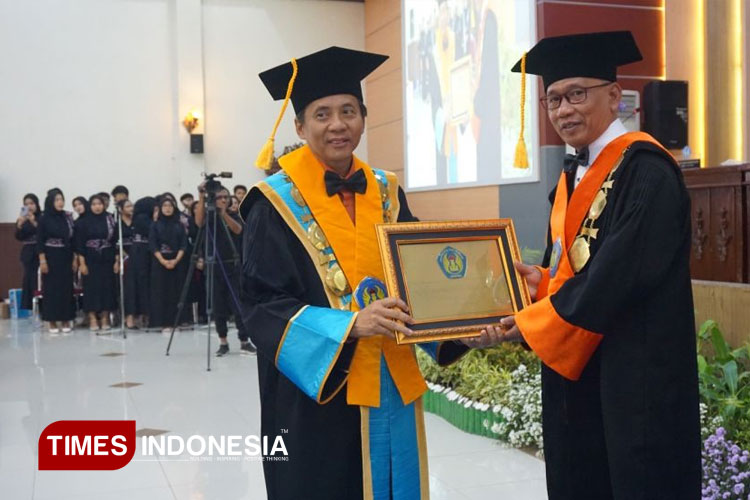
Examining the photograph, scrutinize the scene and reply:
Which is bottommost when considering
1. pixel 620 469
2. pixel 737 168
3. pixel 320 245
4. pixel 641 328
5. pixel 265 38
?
pixel 620 469

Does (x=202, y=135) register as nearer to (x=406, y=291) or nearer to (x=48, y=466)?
(x=48, y=466)

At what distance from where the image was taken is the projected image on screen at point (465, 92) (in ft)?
25.5

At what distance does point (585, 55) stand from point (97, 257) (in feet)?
26.3

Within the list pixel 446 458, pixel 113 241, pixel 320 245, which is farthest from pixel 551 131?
pixel 320 245

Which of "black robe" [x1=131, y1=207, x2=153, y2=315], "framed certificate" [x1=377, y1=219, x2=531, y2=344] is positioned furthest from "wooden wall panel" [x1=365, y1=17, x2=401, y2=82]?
"framed certificate" [x1=377, y1=219, x2=531, y2=344]

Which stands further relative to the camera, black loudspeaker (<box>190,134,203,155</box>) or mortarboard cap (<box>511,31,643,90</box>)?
black loudspeaker (<box>190,134,203,155</box>)

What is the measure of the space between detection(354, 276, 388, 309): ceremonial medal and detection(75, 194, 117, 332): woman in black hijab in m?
7.69

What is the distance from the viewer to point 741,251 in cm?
465

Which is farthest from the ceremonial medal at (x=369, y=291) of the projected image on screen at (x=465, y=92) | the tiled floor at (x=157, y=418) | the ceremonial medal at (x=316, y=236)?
the projected image on screen at (x=465, y=92)

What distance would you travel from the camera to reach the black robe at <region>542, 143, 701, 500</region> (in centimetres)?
172

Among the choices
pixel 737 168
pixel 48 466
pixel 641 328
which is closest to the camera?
pixel 641 328

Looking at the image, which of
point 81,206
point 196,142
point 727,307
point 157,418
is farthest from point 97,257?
point 727,307

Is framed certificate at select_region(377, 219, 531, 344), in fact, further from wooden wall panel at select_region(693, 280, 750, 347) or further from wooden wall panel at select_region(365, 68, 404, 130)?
wooden wall panel at select_region(365, 68, 404, 130)

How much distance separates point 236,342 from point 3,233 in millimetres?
5116
